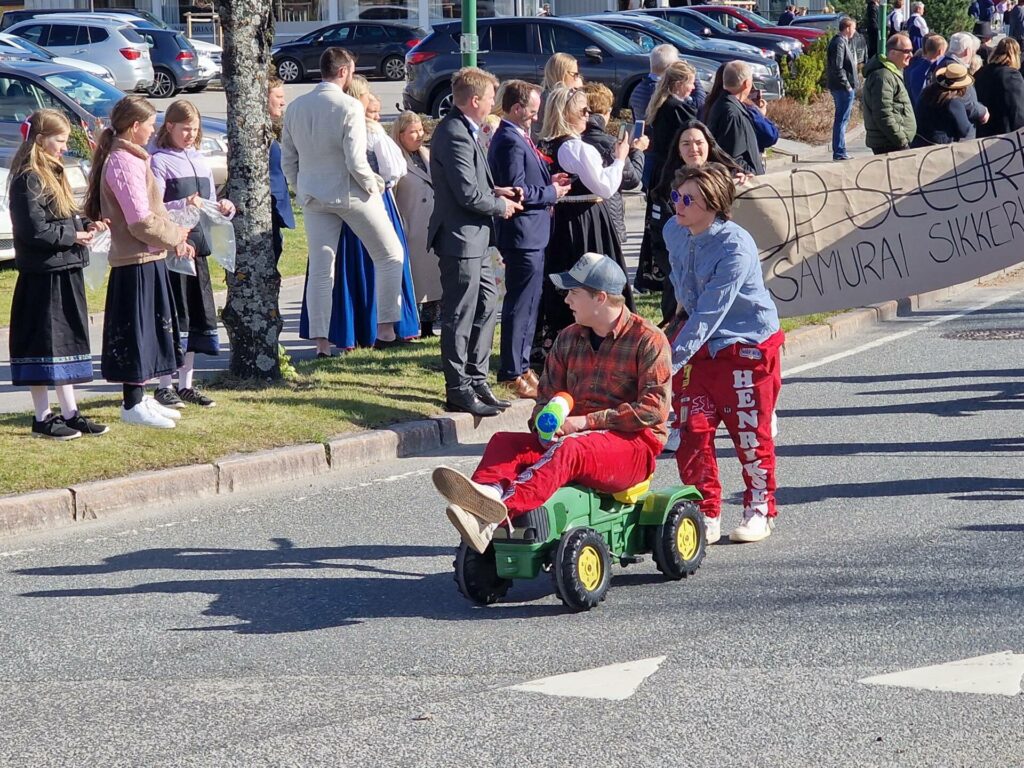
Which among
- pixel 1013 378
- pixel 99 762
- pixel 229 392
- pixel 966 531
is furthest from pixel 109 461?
pixel 1013 378

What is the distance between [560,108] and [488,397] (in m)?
1.86

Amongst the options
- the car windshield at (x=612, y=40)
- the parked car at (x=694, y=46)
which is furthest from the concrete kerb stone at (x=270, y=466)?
the car windshield at (x=612, y=40)

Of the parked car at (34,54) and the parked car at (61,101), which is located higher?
the parked car at (34,54)

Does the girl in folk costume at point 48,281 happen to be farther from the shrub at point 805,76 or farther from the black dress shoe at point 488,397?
the shrub at point 805,76

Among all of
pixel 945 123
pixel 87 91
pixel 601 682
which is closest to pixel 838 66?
pixel 945 123

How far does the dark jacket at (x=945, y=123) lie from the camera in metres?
13.3

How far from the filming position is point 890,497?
7742 mm

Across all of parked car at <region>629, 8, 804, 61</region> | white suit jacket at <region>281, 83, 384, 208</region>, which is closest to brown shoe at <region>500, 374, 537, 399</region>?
white suit jacket at <region>281, 83, 384, 208</region>

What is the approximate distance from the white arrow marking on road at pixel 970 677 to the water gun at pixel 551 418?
1554mm

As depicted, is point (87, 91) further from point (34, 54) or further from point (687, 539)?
point (687, 539)

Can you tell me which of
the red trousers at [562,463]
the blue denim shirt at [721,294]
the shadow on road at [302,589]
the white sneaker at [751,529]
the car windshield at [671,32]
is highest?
the car windshield at [671,32]

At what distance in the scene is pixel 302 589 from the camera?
6.48 m

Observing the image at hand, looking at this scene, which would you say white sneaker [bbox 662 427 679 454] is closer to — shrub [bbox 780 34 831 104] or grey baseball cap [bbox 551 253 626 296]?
grey baseball cap [bbox 551 253 626 296]

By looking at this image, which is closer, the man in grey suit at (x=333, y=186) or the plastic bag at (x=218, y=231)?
the plastic bag at (x=218, y=231)
